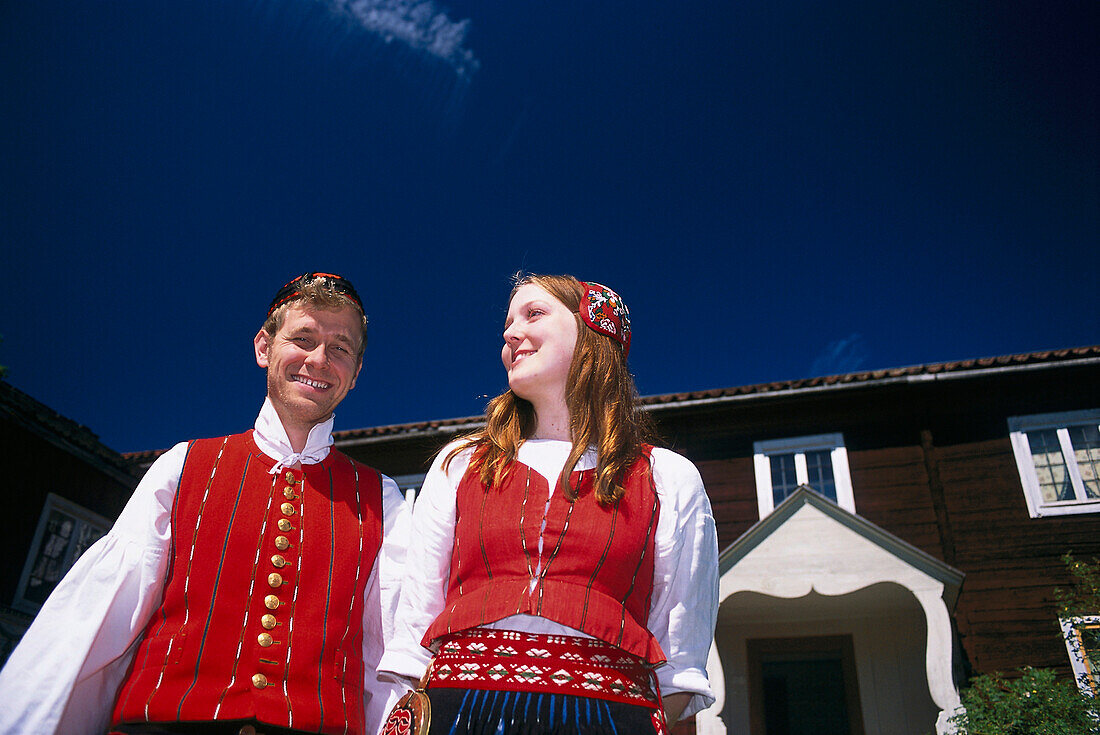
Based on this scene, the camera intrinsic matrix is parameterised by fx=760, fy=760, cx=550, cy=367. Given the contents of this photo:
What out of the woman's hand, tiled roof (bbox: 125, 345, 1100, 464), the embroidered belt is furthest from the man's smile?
tiled roof (bbox: 125, 345, 1100, 464)

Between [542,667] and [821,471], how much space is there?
390 inches

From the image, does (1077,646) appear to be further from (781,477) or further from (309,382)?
(309,382)

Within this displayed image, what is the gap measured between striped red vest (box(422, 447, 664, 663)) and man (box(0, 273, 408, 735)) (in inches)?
14.7

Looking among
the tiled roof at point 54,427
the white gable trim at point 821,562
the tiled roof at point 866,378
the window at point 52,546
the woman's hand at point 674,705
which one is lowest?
the woman's hand at point 674,705

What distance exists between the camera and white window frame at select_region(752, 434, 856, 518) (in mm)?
10484

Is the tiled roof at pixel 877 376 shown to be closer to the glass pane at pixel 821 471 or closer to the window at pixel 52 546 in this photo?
the glass pane at pixel 821 471

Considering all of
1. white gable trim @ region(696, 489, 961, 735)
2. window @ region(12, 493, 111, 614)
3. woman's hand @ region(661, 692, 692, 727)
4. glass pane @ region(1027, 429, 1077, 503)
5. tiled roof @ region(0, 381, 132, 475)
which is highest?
tiled roof @ region(0, 381, 132, 475)

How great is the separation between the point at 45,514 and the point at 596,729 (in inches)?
529

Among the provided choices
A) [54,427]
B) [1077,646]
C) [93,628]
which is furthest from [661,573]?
[54,427]

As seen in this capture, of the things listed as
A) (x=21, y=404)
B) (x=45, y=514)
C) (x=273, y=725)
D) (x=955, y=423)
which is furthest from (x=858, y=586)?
(x=45, y=514)

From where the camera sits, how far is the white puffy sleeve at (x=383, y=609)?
7.14 feet

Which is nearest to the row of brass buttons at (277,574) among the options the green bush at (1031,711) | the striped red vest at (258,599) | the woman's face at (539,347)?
the striped red vest at (258,599)

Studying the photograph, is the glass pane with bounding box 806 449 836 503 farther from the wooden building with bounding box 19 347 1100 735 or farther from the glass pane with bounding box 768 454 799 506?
the glass pane with bounding box 768 454 799 506

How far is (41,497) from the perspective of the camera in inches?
478
